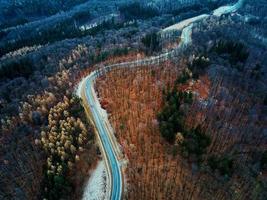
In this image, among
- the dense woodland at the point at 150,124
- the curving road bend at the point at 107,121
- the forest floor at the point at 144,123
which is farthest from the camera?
the curving road bend at the point at 107,121

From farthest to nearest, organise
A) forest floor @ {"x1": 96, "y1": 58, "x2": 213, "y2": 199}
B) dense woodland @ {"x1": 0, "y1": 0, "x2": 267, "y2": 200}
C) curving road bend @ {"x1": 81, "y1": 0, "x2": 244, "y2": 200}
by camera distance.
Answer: curving road bend @ {"x1": 81, "y1": 0, "x2": 244, "y2": 200}, dense woodland @ {"x1": 0, "y1": 0, "x2": 267, "y2": 200}, forest floor @ {"x1": 96, "y1": 58, "x2": 213, "y2": 199}

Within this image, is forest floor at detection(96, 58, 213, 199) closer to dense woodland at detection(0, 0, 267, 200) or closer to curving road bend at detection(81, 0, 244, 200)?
dense woodland at detection(0, 0, 267, 200)

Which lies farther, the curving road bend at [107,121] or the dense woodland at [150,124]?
the curving road bend at [107,121]

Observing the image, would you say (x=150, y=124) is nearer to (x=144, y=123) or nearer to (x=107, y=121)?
(x=144, y=123)

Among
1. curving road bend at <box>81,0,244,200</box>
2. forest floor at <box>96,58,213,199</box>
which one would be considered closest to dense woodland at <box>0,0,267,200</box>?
forest floor at <box>96,58,213,199</box>

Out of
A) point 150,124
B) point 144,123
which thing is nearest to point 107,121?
point 144,123

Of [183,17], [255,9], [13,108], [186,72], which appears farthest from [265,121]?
[255,9]

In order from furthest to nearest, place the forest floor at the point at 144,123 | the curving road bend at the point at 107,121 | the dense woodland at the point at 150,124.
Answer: the curving road bend at the point at 107,121
the dense woodland at the point at 150,124
the forest floor at the point at 144,123

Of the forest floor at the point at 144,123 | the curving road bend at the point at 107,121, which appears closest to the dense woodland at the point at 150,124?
the forest floor at the point at 144,123

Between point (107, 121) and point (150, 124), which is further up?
point (150, 124)

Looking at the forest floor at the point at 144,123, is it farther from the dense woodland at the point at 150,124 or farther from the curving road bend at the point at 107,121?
the curving road bend at the point at 107,121

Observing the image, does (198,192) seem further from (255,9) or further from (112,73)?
(255,9)
